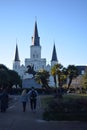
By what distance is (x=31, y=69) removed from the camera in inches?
7367

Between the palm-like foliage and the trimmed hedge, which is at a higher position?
the palm-like foliage

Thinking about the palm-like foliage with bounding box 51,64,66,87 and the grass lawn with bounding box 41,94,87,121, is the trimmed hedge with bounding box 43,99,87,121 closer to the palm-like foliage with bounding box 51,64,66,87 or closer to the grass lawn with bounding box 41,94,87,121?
the grass lawn with bounding box 41,94,87,121

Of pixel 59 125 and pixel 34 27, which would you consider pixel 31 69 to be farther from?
pixel 59 125

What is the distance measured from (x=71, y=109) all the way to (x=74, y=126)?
10.9 feet

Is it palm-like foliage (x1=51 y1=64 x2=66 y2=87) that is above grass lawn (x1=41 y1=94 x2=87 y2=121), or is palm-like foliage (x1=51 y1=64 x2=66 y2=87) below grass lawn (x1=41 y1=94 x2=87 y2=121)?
above

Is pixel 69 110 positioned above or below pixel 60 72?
below

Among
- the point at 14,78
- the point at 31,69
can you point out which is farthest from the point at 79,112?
the point at 31,69

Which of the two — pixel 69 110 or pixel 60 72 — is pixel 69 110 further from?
pixel 60 72

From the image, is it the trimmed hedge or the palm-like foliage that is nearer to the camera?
the trimmed hedge

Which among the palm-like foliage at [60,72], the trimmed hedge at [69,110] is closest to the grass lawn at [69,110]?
the trimmed hedge at [69,110]

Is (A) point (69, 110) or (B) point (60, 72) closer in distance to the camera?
(A) point (69, 110)

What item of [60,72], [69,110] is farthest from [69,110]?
[60,72]

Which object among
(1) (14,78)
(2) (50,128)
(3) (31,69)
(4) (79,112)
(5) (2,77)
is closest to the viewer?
(2) (50,128)

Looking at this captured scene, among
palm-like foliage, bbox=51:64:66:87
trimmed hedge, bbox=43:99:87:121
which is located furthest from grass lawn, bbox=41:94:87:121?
palm-like foliage, bbox=51:64:66:87
